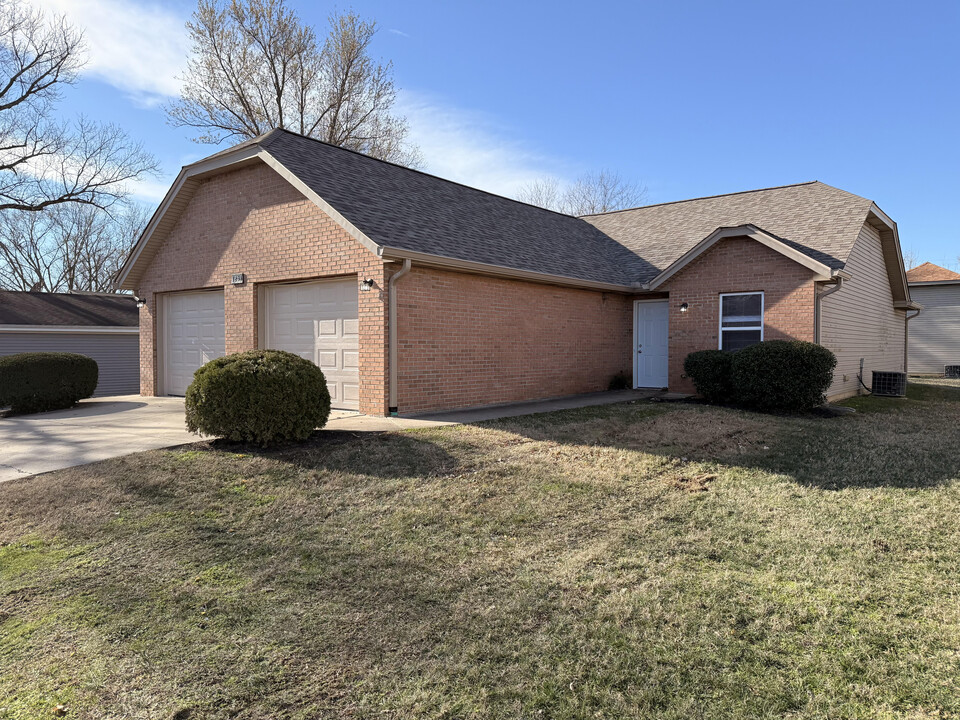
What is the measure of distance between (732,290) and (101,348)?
20.7 m

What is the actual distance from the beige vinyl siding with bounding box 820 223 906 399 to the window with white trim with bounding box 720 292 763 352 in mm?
1240

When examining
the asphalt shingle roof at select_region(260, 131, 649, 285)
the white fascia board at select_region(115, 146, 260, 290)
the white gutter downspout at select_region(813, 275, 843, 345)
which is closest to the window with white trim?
the white gutter downspout at select_region(813, 275, 843, 345)

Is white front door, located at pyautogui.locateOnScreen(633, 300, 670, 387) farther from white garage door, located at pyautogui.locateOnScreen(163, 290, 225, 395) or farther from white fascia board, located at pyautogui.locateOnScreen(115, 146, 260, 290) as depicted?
white garage door, located at pyautogui.locateOnScreen(163, 290, 225, 395)

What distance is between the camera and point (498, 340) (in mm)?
Answer: 11953

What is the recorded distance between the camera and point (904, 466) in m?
7.05

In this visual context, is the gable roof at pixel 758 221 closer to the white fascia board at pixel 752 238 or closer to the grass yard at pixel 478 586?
the white fascia board at pixel 752 238

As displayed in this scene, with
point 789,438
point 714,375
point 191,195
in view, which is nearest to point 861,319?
point 714,375

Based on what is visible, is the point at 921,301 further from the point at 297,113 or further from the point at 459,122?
the point at 297,113

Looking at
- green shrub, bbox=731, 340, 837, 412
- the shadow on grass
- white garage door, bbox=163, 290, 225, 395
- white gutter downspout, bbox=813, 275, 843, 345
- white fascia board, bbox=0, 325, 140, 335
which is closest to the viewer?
the shadow on grass

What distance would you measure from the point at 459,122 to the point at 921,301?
2105 centimetres

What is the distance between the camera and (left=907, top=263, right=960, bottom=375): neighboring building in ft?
81.7

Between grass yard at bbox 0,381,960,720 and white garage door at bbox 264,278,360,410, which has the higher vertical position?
white garage door at bbox 264,278,360,410

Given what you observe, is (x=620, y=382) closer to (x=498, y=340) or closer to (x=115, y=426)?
(x=498, y=340)

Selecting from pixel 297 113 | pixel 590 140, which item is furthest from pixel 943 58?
pixel 297 113
